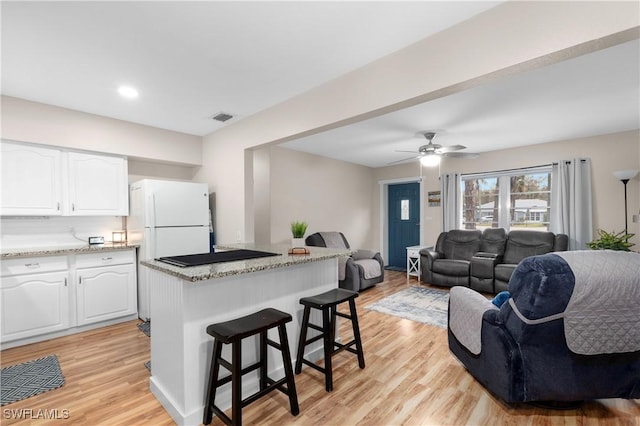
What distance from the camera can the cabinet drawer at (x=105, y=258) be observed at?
3.15m

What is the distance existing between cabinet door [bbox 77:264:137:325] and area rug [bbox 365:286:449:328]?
292 cm

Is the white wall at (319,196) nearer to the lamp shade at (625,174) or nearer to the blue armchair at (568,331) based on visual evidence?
the blue armchair at (568,331)

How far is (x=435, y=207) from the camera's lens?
6086 millimetres

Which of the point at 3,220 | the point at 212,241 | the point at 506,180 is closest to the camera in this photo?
the point at 3,220

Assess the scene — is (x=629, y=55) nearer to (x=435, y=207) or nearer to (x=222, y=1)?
(x=222, y=1)

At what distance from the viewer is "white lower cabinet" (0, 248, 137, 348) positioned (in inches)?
109

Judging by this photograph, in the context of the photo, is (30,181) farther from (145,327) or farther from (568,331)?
(568,331)

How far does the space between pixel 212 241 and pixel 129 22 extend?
2.66 metres

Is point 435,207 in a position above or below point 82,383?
above

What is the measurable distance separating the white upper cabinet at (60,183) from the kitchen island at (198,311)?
194cm

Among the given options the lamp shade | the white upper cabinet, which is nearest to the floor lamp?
the lamp shade

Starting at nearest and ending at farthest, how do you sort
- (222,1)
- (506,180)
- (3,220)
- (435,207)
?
(222,1), (3,220), (506,180), (435,207)

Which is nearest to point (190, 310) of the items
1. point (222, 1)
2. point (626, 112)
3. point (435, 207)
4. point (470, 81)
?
point (222, 1)

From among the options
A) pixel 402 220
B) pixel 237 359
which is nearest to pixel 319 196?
pixel 402 220
